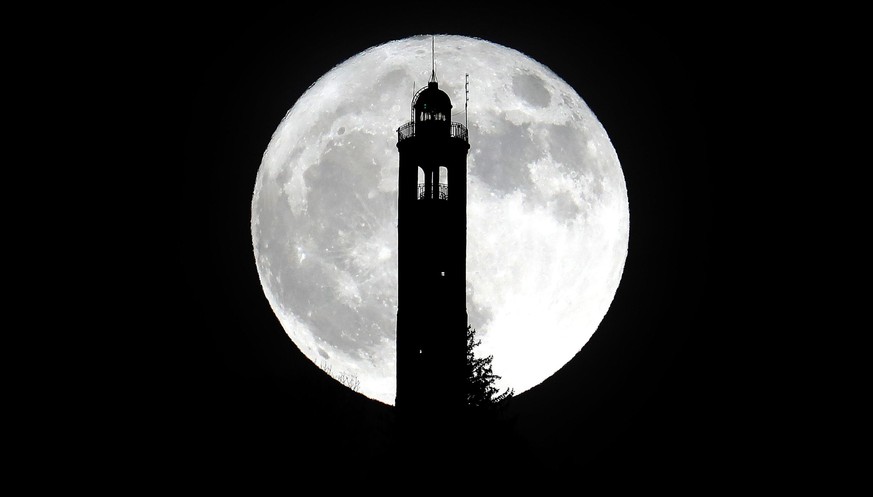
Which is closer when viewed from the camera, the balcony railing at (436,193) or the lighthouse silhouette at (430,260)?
the lighthouse silhouette at (430,260)

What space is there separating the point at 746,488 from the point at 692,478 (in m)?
2.46

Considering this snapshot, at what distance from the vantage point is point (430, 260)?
1991 inches

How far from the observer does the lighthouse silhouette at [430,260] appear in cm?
4947

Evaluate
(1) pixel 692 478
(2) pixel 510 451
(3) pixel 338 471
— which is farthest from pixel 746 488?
(3) pixel 338 471

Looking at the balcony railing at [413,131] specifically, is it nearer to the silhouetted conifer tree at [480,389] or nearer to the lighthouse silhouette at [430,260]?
the lighthouse silhouette at [430,260]

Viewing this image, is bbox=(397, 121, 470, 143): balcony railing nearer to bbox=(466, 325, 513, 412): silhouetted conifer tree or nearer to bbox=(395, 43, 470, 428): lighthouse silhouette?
bbox=(395, 43, 470, 428): lighthouse silhouette

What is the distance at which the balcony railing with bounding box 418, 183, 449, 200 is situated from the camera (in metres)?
51.3

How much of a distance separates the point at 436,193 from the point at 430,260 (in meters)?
3.41

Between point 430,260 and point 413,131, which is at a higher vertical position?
point 413,131

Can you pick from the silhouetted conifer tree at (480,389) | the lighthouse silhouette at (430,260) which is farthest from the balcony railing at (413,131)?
the silhouetted conifer tree at (480,389)

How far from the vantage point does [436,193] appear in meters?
51.5

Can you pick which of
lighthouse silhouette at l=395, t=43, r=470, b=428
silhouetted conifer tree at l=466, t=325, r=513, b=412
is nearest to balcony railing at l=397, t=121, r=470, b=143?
lighthouse silhouette at l=395, t=43, r=470, b=428

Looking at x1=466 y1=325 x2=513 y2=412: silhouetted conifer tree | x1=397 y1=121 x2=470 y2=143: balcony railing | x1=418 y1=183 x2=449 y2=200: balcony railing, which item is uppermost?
x1=397 y1=121 x2=470 y2=143: balcony railing

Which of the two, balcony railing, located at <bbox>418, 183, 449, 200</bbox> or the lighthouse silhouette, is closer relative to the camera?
the lighthouse silhouette
